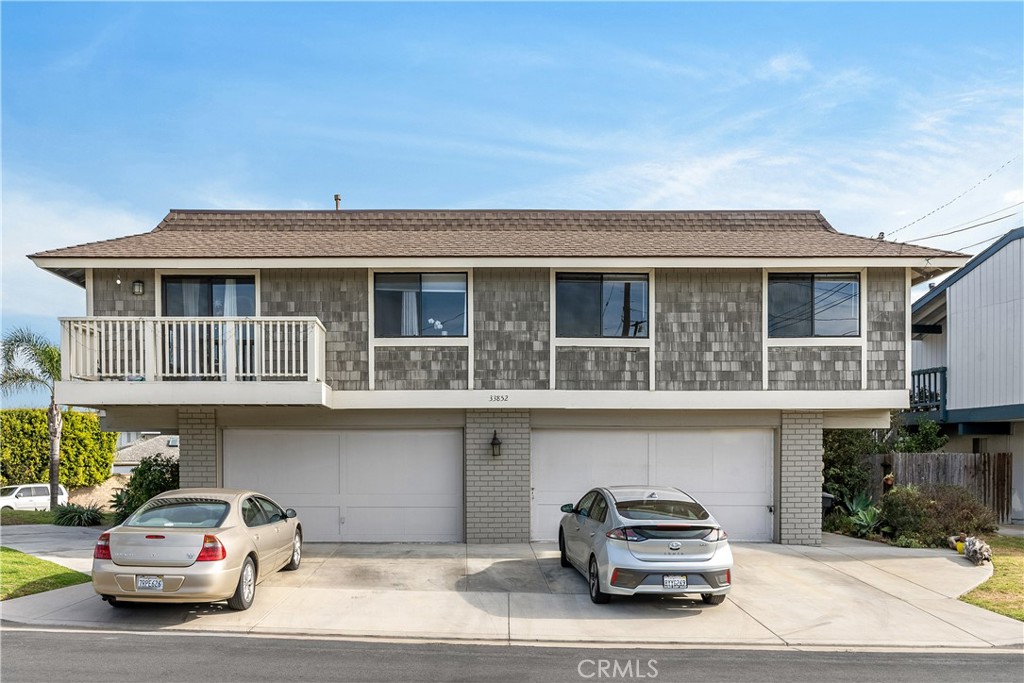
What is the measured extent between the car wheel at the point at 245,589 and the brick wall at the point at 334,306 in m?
4.92

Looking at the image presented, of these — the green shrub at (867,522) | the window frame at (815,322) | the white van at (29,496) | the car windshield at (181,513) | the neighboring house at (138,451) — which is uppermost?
the window frame at (815,322)

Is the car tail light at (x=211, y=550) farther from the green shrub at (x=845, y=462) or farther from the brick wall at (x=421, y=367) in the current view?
the green shrub at (x=845, y=462)

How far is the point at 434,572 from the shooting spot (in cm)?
1228

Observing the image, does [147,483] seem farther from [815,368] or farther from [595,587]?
[815,368]

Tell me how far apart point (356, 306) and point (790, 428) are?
8.50 metres

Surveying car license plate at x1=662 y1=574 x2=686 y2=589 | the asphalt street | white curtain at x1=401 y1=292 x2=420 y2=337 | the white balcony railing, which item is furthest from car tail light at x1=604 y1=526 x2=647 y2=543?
white curtain at x1=401 y1=292 x2=420 y2=337

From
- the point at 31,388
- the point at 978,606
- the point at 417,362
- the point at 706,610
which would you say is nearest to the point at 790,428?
the point at 978,606

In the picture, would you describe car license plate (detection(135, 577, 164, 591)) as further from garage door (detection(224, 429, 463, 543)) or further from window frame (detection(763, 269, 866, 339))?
window frame (detection(763, 269, 866, 339))

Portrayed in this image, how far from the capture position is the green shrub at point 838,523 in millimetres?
16234

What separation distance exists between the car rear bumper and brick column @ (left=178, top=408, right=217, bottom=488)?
5.59m

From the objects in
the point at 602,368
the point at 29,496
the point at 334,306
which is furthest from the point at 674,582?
the point at 29,496

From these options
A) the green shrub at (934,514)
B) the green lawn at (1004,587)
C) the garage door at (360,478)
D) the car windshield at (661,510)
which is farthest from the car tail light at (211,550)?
the green shrub at (934,514)

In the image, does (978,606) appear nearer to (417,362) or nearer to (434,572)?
(434,572)

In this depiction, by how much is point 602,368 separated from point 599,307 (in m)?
1.14
